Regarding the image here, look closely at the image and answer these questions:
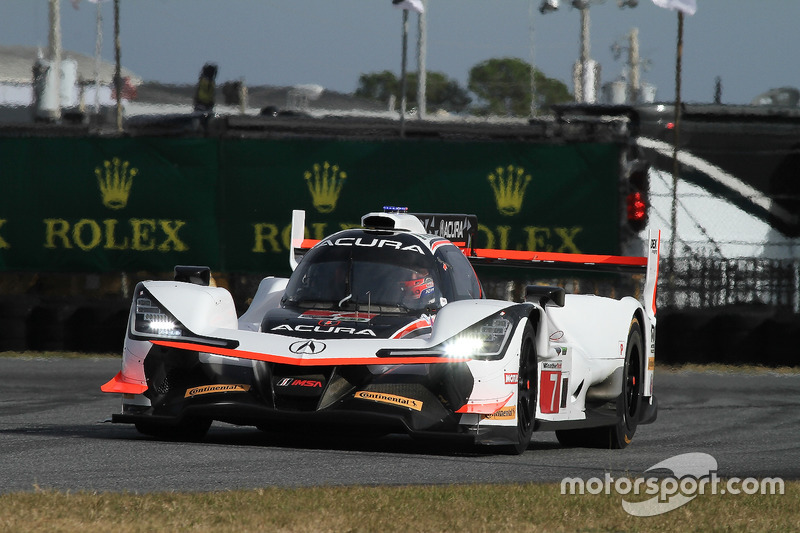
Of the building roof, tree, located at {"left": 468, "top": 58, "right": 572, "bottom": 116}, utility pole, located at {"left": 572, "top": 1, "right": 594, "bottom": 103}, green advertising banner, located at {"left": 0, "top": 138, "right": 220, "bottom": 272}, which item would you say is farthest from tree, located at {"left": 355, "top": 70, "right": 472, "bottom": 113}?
green advertising banner, located at {"left": 0, "top": 138, "right": 220, "bottom": 272}

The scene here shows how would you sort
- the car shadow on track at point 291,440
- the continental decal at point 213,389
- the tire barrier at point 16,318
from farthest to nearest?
the tire barrier at point 16,318
the car shadow on track at point 291,440
the continental decal at point 213,389

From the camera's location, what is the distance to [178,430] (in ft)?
27.1

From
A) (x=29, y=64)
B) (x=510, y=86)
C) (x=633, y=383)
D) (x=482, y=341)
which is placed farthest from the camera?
(x=510, y=86)

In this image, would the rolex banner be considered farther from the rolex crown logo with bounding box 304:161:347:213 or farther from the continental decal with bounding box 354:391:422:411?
the continental decal with bounding box 354:391:422:411

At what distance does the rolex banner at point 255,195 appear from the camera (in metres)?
17.2

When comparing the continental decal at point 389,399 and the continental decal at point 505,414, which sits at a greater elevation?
the continental decal at point 389,399

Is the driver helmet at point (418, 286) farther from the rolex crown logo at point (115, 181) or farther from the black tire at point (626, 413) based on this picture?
the rolex crown logo at point (115, 181)

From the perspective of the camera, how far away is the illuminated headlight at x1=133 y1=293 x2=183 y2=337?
7.95 metres

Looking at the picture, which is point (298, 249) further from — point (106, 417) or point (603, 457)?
point (603, 457)

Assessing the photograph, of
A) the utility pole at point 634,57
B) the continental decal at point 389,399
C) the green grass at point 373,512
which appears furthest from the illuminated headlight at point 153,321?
the utility pole at point 634,57

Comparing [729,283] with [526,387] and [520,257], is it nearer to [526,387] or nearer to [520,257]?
[520,257]

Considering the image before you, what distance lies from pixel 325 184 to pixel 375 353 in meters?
10.3

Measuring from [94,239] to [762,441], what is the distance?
10394 mm

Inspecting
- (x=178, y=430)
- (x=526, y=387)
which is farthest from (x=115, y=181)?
(x=526, y=387)
